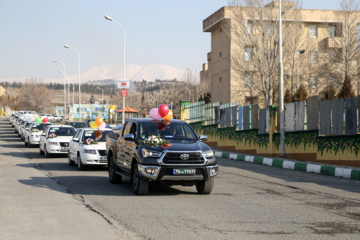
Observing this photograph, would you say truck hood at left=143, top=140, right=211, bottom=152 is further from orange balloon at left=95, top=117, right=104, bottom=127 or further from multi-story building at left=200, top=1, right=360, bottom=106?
multi-story building at left=200, top=1, right=360, bottom=106

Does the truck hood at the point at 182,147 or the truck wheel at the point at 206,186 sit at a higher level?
the truck hood at the point at 182,147

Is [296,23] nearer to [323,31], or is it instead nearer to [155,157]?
[323,31]

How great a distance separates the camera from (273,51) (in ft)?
144

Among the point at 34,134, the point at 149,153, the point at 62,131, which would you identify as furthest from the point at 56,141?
the point at 149,153

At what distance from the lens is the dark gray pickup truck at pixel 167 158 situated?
1116cm

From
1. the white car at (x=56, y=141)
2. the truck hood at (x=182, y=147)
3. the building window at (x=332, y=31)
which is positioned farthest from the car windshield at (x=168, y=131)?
the building window at (x=332, y=31)

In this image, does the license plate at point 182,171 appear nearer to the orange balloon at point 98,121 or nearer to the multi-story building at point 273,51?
the orange balloon at point 98,121

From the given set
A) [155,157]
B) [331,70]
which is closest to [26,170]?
[155,157]

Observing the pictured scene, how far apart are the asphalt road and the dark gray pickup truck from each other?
440mm

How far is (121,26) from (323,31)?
89.8 ft

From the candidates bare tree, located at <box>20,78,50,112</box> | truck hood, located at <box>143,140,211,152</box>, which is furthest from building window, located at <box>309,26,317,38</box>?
bare tree, located at <box>20,78,50,112</box>

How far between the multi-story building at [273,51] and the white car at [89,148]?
85.5ft

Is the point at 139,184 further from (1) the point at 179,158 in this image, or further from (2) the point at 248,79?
(2) the point at 248,79

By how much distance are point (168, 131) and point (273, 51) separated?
32957 millimetres
